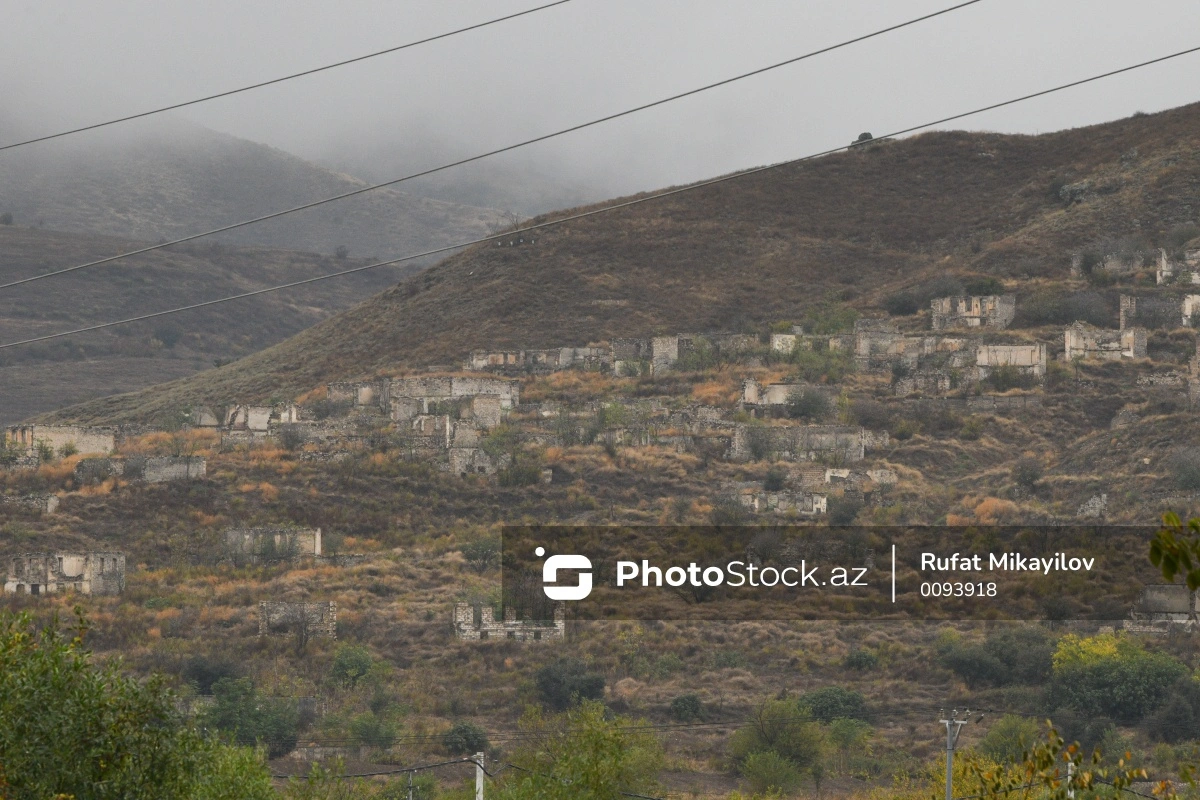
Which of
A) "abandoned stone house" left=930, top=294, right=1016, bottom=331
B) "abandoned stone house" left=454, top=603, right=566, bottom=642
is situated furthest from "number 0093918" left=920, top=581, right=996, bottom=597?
"abandoned stone house" left=930, top=294, right=1016, bottom=331

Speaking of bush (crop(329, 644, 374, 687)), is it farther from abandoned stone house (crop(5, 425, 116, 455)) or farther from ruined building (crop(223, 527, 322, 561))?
abandoned stone house (crop(5, 425, 116, 455))

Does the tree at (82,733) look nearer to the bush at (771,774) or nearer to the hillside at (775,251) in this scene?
the bush at (771,774)

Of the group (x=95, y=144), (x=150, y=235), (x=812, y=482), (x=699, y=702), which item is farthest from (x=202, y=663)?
(x=95, y=144)

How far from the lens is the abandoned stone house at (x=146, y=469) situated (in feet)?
172

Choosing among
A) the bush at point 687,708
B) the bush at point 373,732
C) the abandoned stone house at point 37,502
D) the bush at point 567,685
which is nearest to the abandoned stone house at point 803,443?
the bush at point 567,685

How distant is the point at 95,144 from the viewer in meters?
185

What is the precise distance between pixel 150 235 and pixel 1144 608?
5288 inches

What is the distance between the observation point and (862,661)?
38188 mm

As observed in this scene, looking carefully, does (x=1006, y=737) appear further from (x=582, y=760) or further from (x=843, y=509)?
(x=843, y=509)

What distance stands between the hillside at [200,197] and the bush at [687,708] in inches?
5006

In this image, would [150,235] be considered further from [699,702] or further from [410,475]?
[699,702]

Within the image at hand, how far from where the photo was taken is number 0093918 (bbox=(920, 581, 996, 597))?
135 ft

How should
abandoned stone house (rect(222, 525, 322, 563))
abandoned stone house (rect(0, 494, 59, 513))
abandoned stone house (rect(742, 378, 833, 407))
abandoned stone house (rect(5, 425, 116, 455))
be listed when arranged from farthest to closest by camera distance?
1. abandoned stone house (rect(742, 378, 833, 407))
2. abandoned stone house (rect(5, 425, 116, 455))
3. abandoned stone house (rect(0, 494, 59, 513))
4. abandoned stone house (rect(222, 525, 322, 563))

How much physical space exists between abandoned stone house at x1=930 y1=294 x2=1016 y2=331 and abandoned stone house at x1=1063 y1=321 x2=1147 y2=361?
374cm
